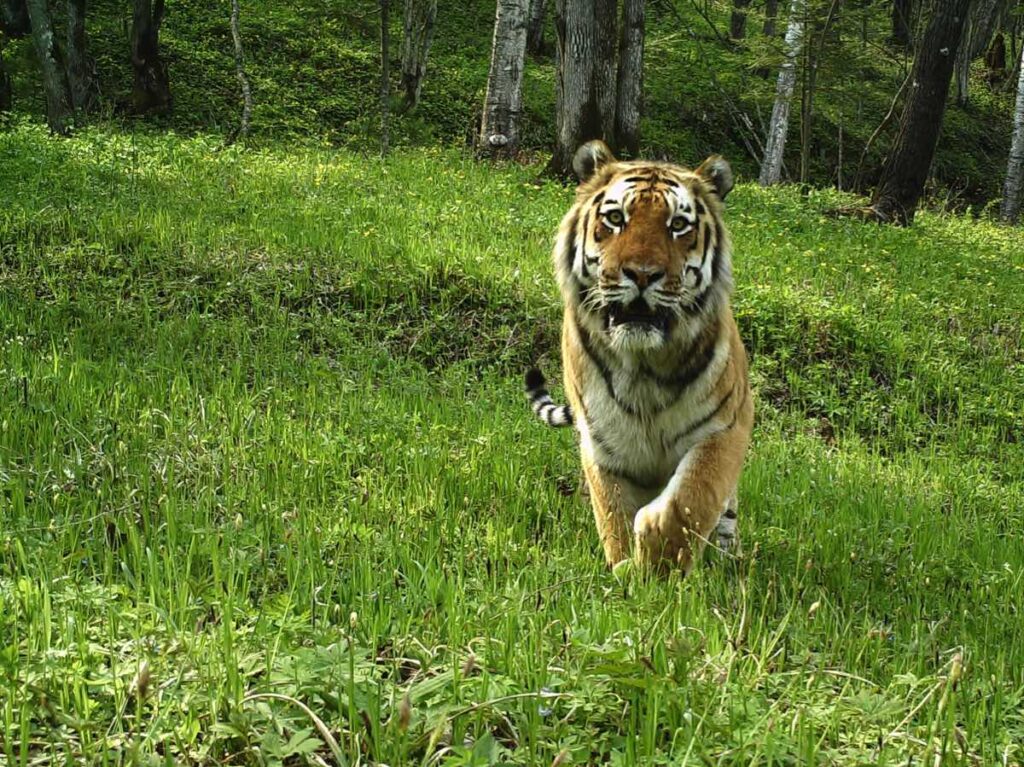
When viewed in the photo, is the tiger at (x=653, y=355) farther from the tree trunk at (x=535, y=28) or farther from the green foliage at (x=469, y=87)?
the tree trunk at (x=535, y=28)

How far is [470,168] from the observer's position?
1362cm

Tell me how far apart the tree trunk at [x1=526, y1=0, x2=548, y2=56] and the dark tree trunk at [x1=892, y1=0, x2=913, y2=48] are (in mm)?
10162

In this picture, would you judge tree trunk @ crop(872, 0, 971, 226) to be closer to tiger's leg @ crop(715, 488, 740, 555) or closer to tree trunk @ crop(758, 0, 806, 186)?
tree trunk @ crop(758, 0, 806, 186)

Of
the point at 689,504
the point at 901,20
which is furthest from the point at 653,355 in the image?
the point at 901,20

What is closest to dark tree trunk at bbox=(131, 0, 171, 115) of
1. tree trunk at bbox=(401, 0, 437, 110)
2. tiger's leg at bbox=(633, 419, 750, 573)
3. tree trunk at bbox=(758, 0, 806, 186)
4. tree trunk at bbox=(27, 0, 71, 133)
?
tree trunk at bbox=(27, 0, 71, 133)

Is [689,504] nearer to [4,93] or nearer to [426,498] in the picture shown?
[426,498]

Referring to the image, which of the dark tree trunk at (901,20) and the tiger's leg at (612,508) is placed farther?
the dark tree trunk at (901,20)

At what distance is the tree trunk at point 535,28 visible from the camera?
25.8 m

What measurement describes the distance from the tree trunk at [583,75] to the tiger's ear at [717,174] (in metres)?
8.62

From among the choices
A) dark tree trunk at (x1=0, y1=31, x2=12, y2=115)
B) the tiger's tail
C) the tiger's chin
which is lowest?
the tiger's tail

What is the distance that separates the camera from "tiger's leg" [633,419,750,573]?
3.76 m

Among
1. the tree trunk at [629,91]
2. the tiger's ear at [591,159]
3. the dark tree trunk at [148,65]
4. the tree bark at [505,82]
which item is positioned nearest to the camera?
the tiger's ear at [591,159]

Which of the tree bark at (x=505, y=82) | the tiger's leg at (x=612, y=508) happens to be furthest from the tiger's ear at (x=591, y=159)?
the tree bark at (x=505, y=82)

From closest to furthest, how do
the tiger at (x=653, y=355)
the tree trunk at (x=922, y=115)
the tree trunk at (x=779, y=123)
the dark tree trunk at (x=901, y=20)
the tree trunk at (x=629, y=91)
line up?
the tiger at (x=653, y=355), the tree trunk at (x=922, y=115), the tree trunk at (x=629, y=91), the tree trunk at (x=779, y=123), the dark tree trunk at (x=901, y=20)
